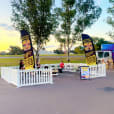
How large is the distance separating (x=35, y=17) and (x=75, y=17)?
8.21 m

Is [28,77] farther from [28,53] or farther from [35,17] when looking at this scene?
[35,17]

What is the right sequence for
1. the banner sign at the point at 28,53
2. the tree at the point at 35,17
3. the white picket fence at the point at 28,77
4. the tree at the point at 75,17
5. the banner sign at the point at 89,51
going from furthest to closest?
the tree at the point at 75,17
the tree at the point at 35,17
the banner sign at the point at 89,51
the banner sign at the point at 28,53
the white picket fence at the point at 28,77

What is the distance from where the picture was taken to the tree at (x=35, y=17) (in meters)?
18.2

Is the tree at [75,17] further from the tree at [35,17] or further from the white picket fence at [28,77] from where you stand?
the white picket fence at [28,77]

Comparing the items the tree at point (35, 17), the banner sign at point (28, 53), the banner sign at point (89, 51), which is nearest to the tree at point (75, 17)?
the tree at point (35, 17)

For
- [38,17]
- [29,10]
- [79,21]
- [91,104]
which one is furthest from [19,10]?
[91,104]

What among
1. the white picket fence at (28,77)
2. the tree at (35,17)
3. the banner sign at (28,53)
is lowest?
the white picket fence at (28,77)

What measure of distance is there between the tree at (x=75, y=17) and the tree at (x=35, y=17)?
13.8 feet

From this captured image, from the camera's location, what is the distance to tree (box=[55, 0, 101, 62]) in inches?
899

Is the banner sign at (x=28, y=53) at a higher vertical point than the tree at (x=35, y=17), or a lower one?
lower

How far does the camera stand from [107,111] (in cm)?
412

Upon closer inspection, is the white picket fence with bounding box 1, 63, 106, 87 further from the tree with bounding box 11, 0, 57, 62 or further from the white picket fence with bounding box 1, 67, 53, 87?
the tree with bounding box 11, 0, 57, 62

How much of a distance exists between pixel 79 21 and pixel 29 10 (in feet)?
30.1

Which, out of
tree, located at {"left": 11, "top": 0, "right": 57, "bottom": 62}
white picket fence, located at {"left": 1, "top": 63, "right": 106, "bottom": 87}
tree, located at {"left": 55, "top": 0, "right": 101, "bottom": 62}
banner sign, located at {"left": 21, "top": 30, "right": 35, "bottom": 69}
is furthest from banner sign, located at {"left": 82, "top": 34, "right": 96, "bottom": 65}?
tree, located at {"left": 55, "top": 0, "right": 101, "bottom": 62}
